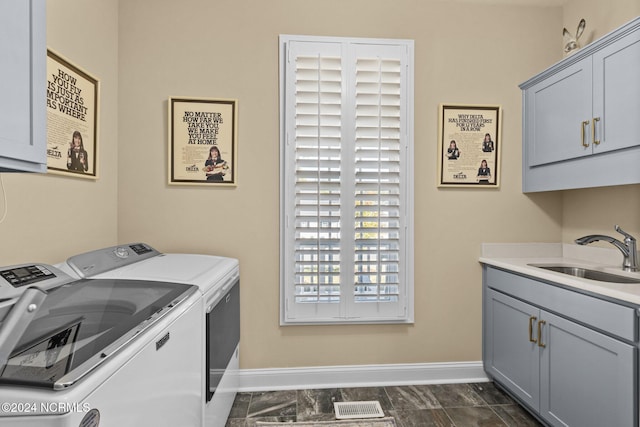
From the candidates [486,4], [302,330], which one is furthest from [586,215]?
[302,330]

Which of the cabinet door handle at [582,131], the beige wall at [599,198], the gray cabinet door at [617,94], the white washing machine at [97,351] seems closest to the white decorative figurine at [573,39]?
the beige wall at [599,198]

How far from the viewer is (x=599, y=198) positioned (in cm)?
221

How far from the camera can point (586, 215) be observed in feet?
7.55

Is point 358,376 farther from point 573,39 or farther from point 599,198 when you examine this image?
point 573,39

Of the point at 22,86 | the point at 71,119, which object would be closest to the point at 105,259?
the point at 71,119

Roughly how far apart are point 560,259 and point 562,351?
0.93m

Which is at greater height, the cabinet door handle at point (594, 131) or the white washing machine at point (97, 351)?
Answer: the cabinet door handle at point (594, 131)

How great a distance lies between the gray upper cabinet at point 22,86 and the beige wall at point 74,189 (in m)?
0.59

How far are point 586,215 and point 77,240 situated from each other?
3174 mm

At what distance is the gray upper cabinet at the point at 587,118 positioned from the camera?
66.5 inches

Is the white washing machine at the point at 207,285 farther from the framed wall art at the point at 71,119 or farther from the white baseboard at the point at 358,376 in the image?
the framed wall art at the point at 71,119

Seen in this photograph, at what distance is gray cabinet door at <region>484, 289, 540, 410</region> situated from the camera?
6.31ft

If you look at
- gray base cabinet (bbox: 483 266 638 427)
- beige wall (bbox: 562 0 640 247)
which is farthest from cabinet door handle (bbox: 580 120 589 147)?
gray base cabinet (bbox: 483 266 638 427)

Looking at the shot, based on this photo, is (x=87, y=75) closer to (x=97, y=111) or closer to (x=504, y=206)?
(x=97, y=111)
